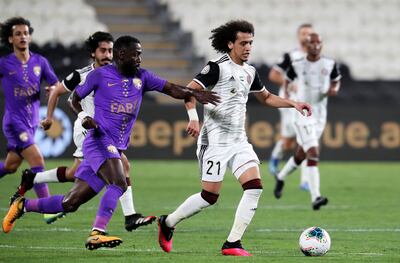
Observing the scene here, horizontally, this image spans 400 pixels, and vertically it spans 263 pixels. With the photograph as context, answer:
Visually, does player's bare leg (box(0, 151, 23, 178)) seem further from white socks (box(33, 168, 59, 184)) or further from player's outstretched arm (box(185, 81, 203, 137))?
player's outstretched arm (box(185, 81, 203, 137))

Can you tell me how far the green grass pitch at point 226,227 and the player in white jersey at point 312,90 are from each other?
27.7 inches

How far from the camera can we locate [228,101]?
29.6 feet

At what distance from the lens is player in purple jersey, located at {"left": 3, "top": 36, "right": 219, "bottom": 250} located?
8.70 metres

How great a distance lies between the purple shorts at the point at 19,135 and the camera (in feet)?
39.2

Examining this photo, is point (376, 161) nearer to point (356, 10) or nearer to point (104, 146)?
point (356, 10)

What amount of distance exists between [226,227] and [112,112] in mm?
2731

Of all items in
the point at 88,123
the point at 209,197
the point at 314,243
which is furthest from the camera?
the point at 209,197

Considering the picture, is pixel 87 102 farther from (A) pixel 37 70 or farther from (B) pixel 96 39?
(A) pixel 37 70

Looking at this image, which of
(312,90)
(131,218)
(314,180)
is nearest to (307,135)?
(314,180)

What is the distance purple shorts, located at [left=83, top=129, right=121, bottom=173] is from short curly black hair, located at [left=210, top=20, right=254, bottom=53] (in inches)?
54.5

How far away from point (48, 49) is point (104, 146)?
1313 cm

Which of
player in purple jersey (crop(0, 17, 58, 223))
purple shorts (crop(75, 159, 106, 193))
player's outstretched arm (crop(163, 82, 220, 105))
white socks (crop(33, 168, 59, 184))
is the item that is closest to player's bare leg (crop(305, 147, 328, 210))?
player in purple jersey (crop(0, 17, 58, 223))

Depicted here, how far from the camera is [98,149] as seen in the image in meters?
8.83

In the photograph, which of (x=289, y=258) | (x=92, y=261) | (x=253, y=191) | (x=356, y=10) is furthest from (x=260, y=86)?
(x=356, y=10)
